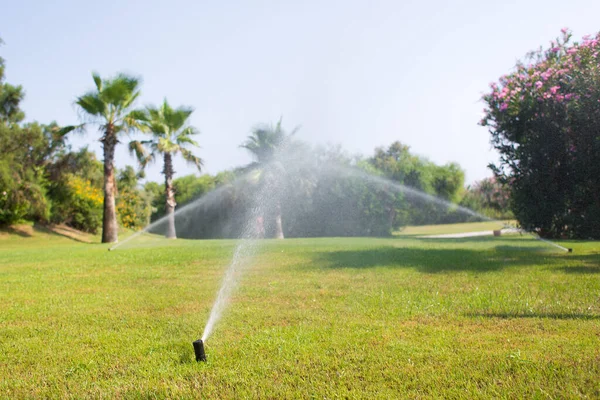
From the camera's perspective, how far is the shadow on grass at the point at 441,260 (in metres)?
11.8

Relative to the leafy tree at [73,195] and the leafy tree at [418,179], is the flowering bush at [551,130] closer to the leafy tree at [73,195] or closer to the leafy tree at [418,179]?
the leafy tree at [73,195]

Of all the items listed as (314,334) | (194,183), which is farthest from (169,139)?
(314,334)

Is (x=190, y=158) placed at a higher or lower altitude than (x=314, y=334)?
higher

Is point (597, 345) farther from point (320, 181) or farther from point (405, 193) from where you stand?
point (405, 193)

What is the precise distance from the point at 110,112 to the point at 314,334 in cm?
2525

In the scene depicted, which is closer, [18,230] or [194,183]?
[18,230]

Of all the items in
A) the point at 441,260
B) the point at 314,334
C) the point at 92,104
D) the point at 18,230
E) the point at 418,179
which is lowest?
the point at 314,334

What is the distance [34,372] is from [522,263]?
1075cm

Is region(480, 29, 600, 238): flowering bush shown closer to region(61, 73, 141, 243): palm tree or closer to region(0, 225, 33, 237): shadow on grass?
region(61, 73, 141, 243): palm tree

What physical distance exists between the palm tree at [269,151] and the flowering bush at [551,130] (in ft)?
75.6

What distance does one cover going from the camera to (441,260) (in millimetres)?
13242

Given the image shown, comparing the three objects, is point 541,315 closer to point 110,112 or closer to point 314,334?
point 314,334

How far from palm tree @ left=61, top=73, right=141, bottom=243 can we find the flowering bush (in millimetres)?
19080

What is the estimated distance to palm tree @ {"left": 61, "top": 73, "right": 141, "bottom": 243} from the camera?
27.0 meters
